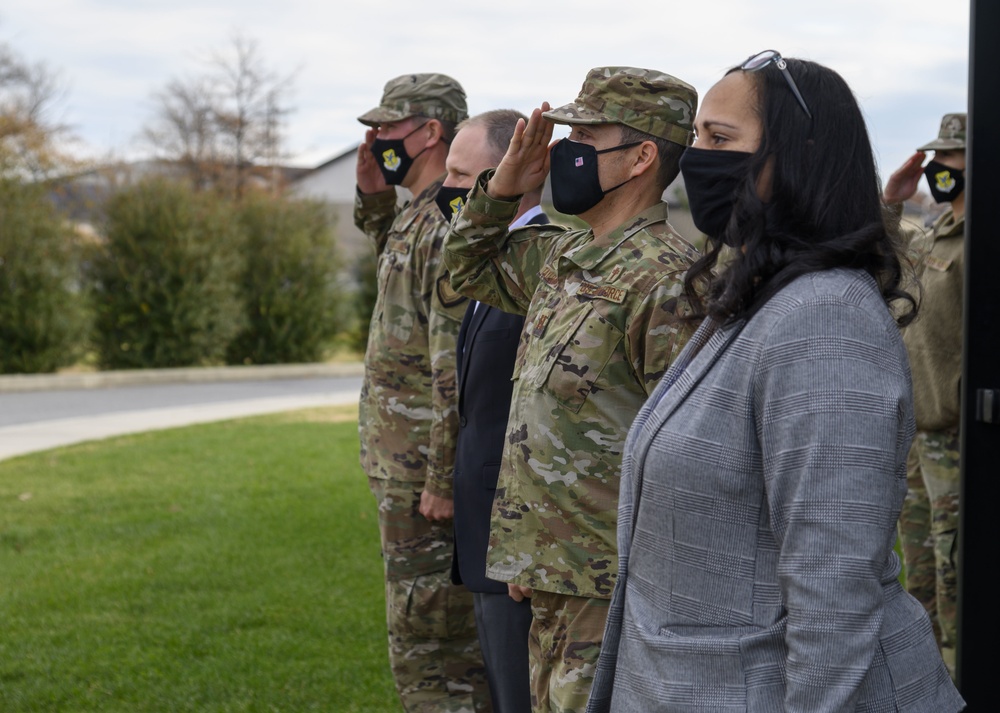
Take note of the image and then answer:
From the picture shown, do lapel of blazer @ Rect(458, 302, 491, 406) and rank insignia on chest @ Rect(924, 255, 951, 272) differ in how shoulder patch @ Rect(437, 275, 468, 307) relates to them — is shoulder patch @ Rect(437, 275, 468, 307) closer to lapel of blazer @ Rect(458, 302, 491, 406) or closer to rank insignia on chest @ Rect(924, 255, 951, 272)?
lapel of blazer @ Rect(458, 302, 491, 406)

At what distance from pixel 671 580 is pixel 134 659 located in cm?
407

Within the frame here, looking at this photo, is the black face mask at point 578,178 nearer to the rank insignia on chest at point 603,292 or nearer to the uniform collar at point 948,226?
the rank insignia on chest at point 603,292

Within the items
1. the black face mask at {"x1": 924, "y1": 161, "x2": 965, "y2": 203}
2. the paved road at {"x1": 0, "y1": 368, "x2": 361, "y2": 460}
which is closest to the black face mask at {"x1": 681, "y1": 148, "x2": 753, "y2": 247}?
the black face mask at {"x1": 924, "y1": 161, "x2": 965, "y2": 203}

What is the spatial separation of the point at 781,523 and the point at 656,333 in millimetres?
909

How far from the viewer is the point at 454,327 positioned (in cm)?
375

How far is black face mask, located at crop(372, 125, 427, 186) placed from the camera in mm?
4340

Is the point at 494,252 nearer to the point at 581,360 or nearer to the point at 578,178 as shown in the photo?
the point at 578,178

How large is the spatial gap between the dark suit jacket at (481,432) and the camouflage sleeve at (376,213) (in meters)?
1.43

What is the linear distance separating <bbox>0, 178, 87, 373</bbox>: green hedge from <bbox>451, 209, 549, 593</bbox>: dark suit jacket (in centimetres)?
1526

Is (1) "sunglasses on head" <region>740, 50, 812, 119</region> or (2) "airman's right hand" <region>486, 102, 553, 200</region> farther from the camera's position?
(2) "airman's right hand" <region>486, 102, 553, 200</region>

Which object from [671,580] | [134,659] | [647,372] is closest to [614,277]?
[647,372]

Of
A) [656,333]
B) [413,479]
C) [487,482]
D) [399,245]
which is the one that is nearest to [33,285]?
[399,245]

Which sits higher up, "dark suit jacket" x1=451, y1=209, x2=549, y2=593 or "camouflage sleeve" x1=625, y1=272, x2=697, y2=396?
"camouflage sleeve" x1=625, y1=272, x2=697, y2=396

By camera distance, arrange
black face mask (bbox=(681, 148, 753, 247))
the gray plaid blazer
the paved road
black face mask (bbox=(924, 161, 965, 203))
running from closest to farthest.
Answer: the gray plaid blazer → black face mask (bbox=(681, 148, 753, 247)) → black face mask (bbox=(924, 161, 965, 203)) → the paved road
